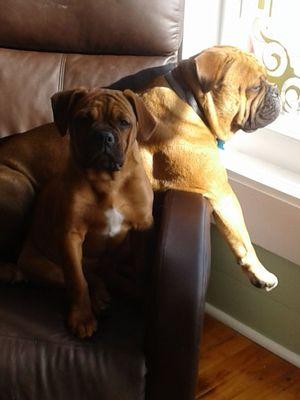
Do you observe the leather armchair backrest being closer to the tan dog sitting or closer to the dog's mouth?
the tan dog sitting

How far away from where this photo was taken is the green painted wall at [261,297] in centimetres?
198

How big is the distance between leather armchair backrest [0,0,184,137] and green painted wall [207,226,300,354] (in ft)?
2.05

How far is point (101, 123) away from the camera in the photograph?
1.43 metres

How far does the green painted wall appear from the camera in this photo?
6.51 ft

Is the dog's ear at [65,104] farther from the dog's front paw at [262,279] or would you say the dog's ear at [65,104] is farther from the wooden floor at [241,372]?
the wooden floor at [241,372]

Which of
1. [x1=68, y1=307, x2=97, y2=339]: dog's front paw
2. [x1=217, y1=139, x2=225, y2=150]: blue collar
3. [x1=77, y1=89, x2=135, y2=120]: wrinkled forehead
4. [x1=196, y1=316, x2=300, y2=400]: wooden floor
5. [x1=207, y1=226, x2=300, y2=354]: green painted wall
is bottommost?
[x1=196, y1=316, x2=300, y2=400]: wooden floor

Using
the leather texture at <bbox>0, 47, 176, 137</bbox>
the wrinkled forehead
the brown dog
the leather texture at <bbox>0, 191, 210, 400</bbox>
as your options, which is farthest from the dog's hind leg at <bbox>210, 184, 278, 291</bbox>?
the leather texture at <bbox>0, 47, 176, 137</bbox>

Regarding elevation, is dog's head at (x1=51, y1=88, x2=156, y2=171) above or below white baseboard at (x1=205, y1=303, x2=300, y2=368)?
above

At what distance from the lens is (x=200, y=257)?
1380mm

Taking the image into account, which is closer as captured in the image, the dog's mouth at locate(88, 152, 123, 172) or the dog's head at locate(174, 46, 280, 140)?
the dog's mouth at locate(88, 152, 123, 172)

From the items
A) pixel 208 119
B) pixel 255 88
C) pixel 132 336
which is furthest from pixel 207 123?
pixel 132 336

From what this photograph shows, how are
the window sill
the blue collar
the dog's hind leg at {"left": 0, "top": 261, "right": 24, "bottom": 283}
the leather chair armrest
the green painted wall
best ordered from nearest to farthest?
the leather chair armrest
the dog's hind leg at {"left": 0, "top": 261, "right": 24, "bottom": 283}
the blue collar
the window sill
the green painted wall

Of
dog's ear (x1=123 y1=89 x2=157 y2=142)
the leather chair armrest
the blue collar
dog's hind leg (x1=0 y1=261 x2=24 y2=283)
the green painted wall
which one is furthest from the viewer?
the green painted wall

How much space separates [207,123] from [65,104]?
1.29ft
